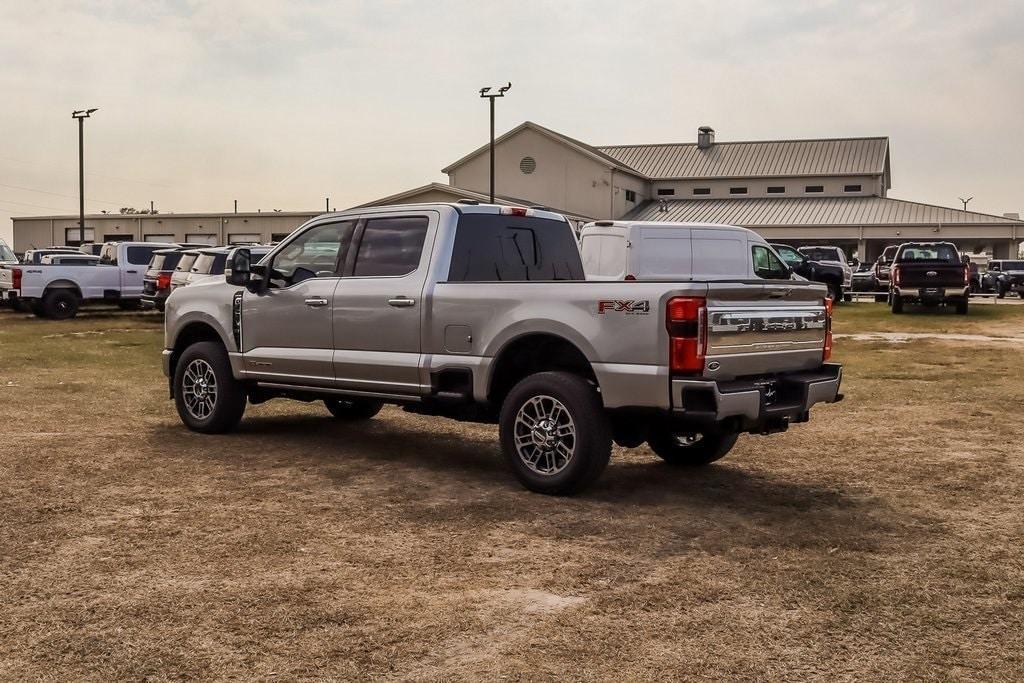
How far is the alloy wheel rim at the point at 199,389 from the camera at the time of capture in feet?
31.2

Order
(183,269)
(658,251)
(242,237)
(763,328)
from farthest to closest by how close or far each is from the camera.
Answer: (242,237), (183,269), (658,251), (763,328)

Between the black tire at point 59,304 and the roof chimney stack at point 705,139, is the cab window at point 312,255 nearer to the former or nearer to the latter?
the black tire at point 59,304

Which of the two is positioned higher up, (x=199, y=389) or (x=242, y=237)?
(x=242, y=237)

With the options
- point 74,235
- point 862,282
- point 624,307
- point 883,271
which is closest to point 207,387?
point 624,307

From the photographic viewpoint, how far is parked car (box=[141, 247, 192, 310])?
80.5ft

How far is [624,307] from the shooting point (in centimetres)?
667

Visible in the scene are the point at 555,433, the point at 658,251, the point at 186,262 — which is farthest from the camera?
the point at 186,262

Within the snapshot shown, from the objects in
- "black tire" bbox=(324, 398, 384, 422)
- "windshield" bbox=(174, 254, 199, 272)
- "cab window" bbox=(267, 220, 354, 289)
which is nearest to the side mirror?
"cab window" bbox=(267, 220, 354, 289)

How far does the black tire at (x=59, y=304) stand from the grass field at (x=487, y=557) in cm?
1735

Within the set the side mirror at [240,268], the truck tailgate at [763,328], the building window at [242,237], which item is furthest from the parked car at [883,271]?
the building window at [242,237]

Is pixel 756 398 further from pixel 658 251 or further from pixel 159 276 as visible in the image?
pixel 159 276

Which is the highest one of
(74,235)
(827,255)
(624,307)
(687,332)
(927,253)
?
(74,235)

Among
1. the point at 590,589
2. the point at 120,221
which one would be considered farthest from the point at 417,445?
the point at 120,221

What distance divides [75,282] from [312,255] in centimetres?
1979
